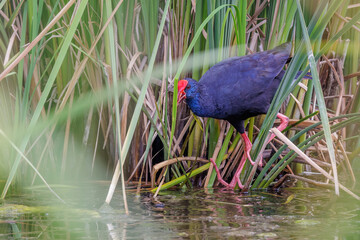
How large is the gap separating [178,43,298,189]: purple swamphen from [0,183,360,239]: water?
1.23 ft

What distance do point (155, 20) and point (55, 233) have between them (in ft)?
4.28

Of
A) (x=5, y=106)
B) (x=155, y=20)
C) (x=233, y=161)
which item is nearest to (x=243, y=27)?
(x=155, y=20)

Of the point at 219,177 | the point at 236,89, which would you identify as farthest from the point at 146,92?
the point at 219,177

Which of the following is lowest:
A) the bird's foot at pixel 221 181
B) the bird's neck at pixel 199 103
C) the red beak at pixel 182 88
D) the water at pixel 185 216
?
the water at pixel 185 216

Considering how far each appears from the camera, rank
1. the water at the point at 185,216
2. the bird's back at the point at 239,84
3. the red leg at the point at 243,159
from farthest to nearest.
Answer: the bird's back at the point at 239,84 → the red leg at the point at 243,159 → the water at the point at 185,216

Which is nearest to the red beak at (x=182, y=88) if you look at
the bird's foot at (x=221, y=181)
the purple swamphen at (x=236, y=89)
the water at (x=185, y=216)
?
the purple swamphen at (x=236, y=89)

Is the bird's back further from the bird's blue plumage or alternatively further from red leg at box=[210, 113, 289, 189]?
red leg at box=[210, 113, 289, 189]

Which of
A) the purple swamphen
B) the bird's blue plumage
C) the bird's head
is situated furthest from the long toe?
the bird's head

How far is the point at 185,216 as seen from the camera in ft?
6.28

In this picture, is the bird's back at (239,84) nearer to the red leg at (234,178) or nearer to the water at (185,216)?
the red leg at (234,178)

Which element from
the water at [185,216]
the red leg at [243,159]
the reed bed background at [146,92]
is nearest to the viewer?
the water at [185,216]

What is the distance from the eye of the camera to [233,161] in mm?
2771

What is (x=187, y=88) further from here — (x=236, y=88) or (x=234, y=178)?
(x=234, y=178)

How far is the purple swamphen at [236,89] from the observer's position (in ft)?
8.52
